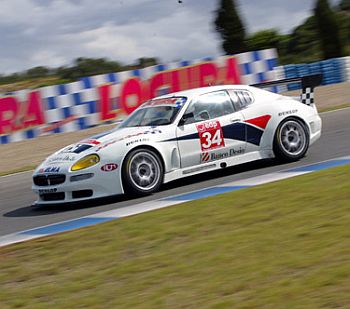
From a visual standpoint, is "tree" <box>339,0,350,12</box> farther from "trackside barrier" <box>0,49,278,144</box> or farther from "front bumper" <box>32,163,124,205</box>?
"front bumper" <box>32,163,124,205</box>

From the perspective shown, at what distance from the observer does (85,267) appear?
524 centimetres

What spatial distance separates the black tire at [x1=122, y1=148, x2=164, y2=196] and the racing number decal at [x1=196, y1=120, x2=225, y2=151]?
710 mm

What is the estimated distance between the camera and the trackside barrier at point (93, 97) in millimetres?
16562

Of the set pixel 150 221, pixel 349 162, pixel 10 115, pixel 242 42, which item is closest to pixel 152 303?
pixel 150 221

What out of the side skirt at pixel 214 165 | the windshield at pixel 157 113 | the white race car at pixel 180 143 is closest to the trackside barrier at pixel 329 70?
the white race car at pixel 180 143

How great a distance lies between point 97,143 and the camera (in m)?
8.61

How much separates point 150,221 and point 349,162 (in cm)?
339

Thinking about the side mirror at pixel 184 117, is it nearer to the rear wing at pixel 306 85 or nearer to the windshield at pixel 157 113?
the windshield at pixel 157 113

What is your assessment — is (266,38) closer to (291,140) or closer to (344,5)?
(344,5)

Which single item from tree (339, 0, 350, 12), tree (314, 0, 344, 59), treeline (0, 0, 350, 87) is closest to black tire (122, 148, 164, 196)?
treeline (0, 0, 350, 87)

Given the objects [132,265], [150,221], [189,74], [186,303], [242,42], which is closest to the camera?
[186,303]

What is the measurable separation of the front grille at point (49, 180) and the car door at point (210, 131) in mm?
1508

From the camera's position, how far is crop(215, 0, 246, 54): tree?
28.8 m

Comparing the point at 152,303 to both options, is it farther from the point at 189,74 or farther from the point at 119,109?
the point at 189,74
